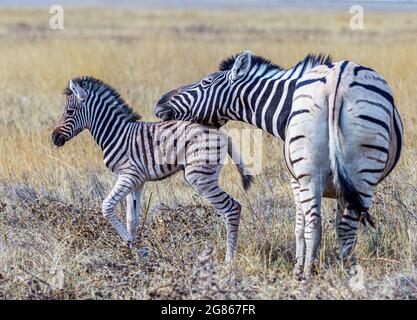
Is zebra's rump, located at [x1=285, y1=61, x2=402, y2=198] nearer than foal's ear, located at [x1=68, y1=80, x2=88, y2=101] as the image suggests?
Yes

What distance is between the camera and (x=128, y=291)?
19.3 ft

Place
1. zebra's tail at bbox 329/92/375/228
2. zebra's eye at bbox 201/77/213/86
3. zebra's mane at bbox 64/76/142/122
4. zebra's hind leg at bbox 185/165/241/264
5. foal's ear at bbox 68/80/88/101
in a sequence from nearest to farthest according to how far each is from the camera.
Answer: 1. zebra's tail at bbox 329/92/375/228
2. zebra's hind leg at bbox 185/165/241/264
3. zebra's eye at bbox 201/77/213/86
4. foal's ear at bbox 68/80/88/101
5. zebra's mane at bbox 64/76/142/122

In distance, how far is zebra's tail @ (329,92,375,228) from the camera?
18.8ft

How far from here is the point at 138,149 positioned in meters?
7.26

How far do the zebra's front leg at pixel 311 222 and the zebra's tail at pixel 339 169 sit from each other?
19cm

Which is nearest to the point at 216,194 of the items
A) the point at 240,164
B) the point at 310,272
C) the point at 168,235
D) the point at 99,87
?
the point at 240,164

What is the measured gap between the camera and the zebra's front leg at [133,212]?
23.7 ft

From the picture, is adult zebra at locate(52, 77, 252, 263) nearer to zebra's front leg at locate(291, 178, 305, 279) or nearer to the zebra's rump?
zebra's front leg at locate(291, 178, 305, 279)

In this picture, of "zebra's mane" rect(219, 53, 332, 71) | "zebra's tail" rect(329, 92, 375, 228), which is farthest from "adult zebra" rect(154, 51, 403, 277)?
"zebra's mane" rect(219, 53, 332, 71)

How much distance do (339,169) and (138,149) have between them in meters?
2.21

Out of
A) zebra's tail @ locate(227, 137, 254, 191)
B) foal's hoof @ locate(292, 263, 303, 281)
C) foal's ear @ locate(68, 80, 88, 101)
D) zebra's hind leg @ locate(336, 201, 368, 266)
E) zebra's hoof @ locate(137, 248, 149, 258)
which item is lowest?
foal's hoof @ locate(292, 263, 303, 281)

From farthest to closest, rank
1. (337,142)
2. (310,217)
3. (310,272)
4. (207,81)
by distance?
(207,81) → (310,272) → (310,217) → (337,142)

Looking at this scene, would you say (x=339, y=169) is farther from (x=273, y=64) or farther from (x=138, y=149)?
(x=138, y=149)

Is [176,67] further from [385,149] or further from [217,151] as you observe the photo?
[385,149]
